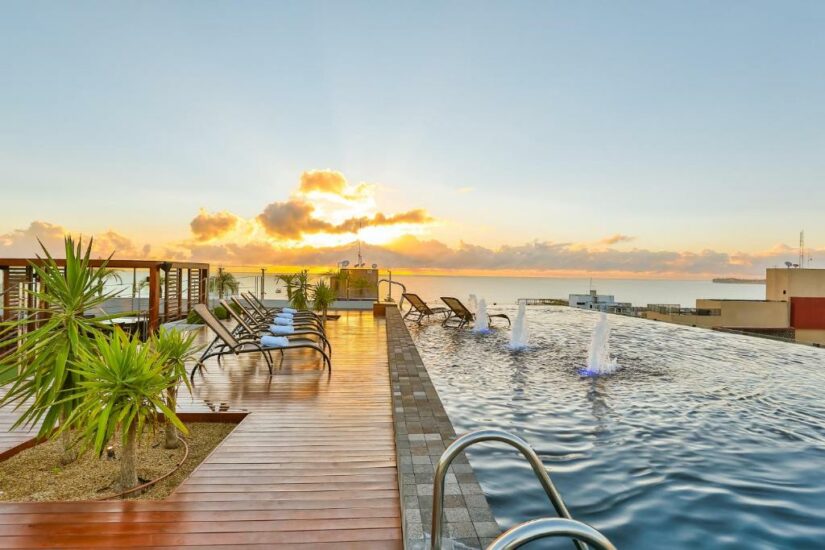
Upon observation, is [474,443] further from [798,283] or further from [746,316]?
[798,283]

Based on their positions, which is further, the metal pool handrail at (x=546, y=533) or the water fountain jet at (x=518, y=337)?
the water fountain jet at (x=518, y=337)

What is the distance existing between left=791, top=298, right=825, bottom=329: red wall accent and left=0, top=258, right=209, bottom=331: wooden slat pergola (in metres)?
33.5

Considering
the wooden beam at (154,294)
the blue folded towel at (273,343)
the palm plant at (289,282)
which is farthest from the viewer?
the palm plant at (289,282)

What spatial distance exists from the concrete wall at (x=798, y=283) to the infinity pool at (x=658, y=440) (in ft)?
87.8

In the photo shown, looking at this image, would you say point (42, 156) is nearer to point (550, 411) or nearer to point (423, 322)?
point (423, 322)

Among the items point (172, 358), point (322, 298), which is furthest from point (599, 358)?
point (172, 358)

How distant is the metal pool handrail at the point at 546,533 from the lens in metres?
1.00

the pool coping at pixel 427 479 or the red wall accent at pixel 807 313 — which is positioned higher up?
the pool coping at pixel 427 479

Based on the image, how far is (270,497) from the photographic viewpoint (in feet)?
7.98

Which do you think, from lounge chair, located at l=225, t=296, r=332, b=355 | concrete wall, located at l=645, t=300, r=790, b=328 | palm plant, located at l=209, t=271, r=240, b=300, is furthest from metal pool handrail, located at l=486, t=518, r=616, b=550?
concrete wall, located at l=645, t=300, r=790, b=328

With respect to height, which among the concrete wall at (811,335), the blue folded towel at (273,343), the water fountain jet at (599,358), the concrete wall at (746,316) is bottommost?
the concrete wall at (811,335)

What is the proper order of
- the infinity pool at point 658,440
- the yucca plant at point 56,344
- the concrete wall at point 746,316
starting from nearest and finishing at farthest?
the yucca plant at point 56,344 → the infinity pool at point 658,440 → the concrete wall at point 746,316

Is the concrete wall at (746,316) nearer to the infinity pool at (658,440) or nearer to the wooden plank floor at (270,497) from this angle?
the infinity pool at (658,440)

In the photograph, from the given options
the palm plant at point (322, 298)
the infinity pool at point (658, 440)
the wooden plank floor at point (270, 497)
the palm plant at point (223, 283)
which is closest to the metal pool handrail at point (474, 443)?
the wooden plank floor at point (270, 497)
